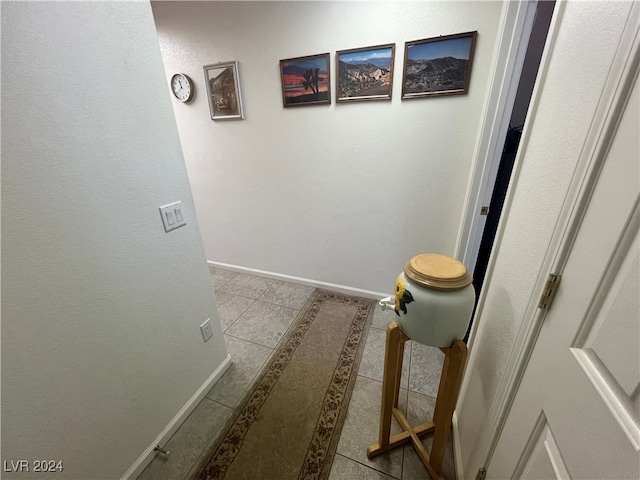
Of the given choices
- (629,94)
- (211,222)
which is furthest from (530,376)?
(211,222)

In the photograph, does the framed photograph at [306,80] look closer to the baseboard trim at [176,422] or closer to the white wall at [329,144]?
the white wall at [329,144]

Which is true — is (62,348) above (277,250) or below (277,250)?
above

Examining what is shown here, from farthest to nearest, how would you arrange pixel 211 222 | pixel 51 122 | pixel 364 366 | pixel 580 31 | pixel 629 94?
pixel 211 222
pixel 364 366
pixel 51 122
pixel 580 31
pixel 629 94

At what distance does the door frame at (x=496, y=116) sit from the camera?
47.5 inches

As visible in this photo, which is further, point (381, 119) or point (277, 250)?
point (277, 250)

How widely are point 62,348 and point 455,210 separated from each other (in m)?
2.09

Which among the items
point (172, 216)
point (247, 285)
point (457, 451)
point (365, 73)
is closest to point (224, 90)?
point (365, 73)

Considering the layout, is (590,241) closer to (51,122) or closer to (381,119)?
(51,122)

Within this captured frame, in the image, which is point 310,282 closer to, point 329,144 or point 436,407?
point 329,144

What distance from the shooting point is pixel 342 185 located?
1983 mm

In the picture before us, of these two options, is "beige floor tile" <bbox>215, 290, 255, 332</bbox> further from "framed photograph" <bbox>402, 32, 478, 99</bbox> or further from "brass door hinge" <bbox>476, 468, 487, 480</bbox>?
"framed photograph" <bbox>402, 32, 478, 99</bbox>

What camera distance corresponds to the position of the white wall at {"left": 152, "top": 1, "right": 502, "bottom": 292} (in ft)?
5.02

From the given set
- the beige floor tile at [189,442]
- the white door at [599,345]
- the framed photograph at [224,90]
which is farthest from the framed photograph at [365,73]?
the beige floor tile at [189,442]

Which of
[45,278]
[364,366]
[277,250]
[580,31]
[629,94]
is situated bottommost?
[364,366]
